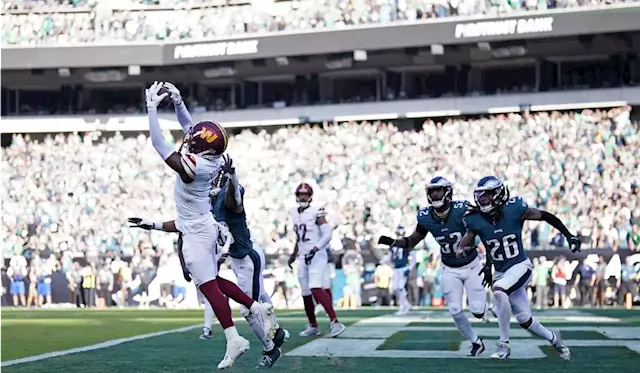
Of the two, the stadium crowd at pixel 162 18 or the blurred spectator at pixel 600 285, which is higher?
the stadium crowd at pixel 162 18

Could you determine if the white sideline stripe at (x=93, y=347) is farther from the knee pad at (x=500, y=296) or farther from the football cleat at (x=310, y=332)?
the knee pad at (x=500, y=296)

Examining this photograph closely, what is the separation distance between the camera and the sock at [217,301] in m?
8.55

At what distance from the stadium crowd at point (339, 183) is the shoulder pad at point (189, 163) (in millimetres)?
16690

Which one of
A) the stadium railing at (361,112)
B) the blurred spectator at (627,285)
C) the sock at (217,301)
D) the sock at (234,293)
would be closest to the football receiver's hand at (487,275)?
the sock at (234,293)

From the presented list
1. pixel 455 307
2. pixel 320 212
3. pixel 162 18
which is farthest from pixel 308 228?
pixel 162 18

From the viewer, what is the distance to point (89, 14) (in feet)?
124

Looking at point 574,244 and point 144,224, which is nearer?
point 144,224

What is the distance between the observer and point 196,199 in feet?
27.9

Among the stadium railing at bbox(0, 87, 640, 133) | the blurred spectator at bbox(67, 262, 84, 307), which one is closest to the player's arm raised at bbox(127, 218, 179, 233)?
the blurred spectator at bbox(67, 262, 84, 307)

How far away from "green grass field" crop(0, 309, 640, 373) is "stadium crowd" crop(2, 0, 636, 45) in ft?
59.4

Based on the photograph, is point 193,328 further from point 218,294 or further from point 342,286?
point 342,286

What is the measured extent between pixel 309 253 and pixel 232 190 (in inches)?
141

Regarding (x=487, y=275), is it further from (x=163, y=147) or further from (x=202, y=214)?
(x=163, y=147)

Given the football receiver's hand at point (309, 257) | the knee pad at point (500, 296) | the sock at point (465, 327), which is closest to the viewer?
the knee pad at point (500, 296)
